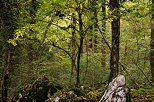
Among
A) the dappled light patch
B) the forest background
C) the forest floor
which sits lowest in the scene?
the forest floor

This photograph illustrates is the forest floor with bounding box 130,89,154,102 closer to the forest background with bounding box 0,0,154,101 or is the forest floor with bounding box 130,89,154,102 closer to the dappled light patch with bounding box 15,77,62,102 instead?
the forest background with bounding box 0,0,154,101

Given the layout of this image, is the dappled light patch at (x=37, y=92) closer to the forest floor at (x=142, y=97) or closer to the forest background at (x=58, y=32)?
the forest background at (x=58, y=32)

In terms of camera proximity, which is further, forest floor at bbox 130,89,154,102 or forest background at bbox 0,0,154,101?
forest background at bbox 0,0,154,101

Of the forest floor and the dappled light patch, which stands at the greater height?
the dappled light patch

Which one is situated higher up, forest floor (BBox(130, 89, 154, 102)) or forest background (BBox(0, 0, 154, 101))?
forest background (BBox(0, 0, 154, 101))

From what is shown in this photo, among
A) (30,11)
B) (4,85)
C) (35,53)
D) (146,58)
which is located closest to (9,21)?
(30,11)

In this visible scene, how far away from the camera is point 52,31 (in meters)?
4.93

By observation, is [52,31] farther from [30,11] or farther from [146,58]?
[146,58]

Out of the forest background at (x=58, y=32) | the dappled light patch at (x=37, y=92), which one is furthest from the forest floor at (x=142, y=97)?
the dappled light patch at (x=37, y=92)

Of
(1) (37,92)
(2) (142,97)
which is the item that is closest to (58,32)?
(1) (37,92)

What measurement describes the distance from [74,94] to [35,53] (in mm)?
5407

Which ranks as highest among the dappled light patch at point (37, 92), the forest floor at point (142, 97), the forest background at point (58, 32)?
the forest background at point (58, 32)

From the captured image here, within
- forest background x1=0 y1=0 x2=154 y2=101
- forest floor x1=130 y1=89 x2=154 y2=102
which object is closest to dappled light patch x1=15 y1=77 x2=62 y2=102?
forest background x1=0 y1=0 x2=154 y2=101

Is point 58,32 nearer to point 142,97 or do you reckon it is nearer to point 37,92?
point 37,92
